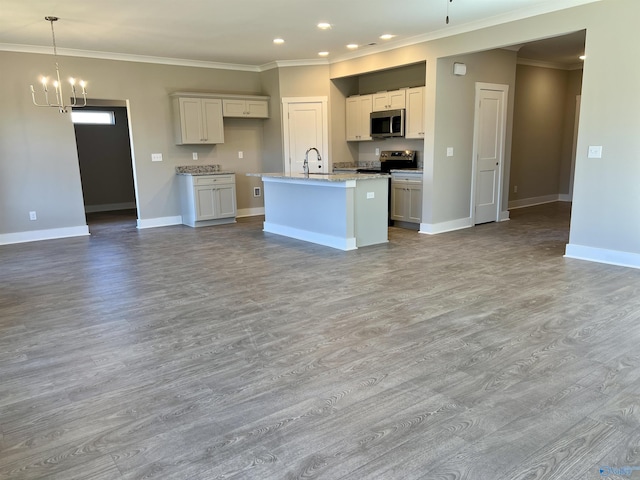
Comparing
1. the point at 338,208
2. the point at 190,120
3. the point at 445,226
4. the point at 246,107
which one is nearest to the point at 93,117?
the point at 190,120

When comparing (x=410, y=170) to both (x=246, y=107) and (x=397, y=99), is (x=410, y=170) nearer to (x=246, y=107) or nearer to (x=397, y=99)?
(x=397, y=99)

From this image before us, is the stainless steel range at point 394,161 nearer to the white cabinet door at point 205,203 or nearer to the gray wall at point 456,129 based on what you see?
the gray wall at point 456,129

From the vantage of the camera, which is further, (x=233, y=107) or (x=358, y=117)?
(x=358, y=117)

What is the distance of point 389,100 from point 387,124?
39cm

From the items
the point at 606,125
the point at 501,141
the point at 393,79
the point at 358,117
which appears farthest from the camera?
the point at 358,117

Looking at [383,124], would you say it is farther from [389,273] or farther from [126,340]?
[126,340]

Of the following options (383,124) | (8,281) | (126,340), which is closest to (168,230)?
(8,281)

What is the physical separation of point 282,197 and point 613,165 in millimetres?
4127

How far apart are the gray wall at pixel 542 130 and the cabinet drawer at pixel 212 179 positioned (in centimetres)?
543

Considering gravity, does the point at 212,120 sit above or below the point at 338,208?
above

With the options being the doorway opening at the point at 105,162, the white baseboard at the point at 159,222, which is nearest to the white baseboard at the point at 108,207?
the doorway opening at the point at 105,162

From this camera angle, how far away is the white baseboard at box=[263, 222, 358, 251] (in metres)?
5.72

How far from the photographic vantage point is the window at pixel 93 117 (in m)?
9.35

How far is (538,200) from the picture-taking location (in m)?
9.59
